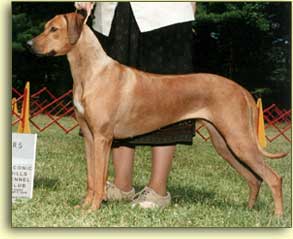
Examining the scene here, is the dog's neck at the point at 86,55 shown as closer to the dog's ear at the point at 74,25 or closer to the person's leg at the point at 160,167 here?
the dog's ear at the point at 74,25

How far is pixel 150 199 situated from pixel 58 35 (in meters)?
1.25

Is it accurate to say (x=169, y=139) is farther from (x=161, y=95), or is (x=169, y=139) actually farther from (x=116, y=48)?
(x=116, y=48)

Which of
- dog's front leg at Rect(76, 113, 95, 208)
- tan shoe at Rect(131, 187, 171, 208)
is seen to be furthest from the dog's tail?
dog's front leg at Rect(76, 113, 95, 208)

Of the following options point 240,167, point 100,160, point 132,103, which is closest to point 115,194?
point 100,160

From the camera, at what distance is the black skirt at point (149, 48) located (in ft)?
12.8

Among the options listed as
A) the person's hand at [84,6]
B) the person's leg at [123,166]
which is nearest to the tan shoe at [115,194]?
the person's leg at [123,166]

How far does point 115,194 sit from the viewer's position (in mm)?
4109

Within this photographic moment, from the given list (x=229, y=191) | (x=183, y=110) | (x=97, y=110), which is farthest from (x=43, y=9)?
(x=229, y=191)

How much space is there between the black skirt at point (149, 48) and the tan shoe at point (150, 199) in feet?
1.10

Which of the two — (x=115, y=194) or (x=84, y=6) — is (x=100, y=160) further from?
(x=84, y=6)

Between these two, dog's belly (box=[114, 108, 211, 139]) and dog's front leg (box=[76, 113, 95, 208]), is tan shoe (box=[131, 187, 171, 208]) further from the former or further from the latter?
dog's belly (box=[114, 108, 211, 139])

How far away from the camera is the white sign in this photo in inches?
150

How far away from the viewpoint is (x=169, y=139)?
4020mm

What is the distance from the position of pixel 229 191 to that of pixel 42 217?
1.33 m
